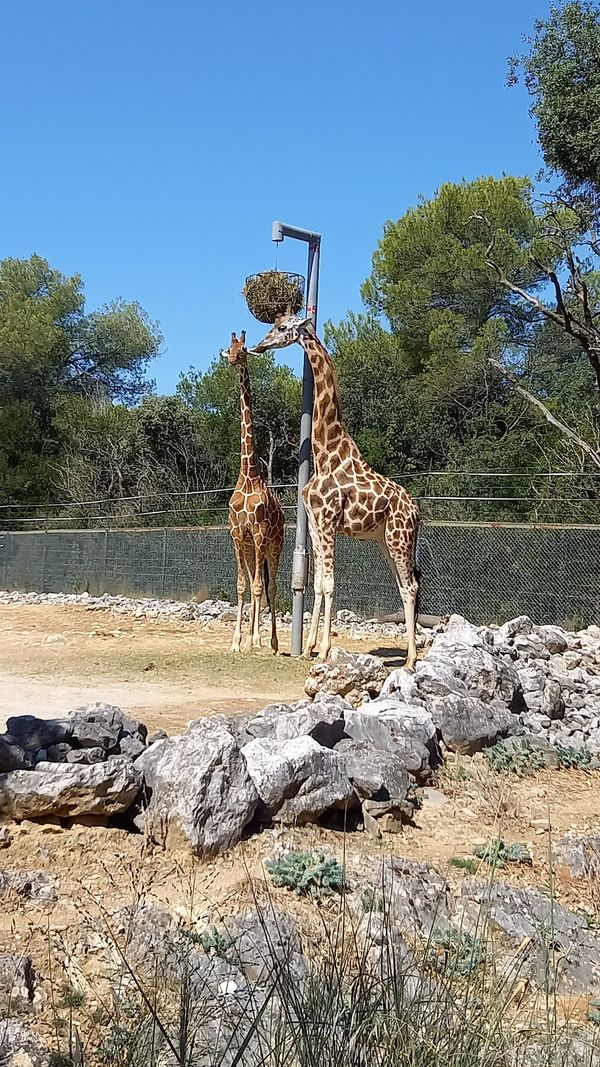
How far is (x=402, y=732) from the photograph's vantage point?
673 centimetres

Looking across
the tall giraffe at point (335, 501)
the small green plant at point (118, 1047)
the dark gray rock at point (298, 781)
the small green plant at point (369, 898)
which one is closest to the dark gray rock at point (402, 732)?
the dark gray rock at point (298, 781)

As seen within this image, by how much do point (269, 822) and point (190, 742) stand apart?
0.61m

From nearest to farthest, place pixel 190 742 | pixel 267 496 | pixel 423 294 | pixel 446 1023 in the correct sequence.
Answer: pixel 446 1023 → pixel 190 742 → pixel 267 496 → pixel 423 294

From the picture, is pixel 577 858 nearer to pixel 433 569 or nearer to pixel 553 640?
pixel 553 640

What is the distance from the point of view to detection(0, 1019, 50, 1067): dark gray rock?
301 centimetres

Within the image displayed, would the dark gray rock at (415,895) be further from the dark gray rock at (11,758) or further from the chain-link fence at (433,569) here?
the chain-link fence at (433,569)

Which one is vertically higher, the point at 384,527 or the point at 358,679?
the point at 384,527

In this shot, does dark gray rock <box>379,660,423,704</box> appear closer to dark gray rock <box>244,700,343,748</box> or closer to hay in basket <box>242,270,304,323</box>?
dark gray rock <box>244,700,343,748</box>

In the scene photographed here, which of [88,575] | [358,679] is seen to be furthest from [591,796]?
[88,575]

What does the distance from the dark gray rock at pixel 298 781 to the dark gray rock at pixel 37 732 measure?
1.00 meters

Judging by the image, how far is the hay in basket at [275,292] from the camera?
41.6 ft

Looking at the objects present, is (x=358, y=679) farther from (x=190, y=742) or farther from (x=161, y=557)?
(x=161, y=557)

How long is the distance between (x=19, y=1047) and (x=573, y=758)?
531 cm

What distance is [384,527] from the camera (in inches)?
448
